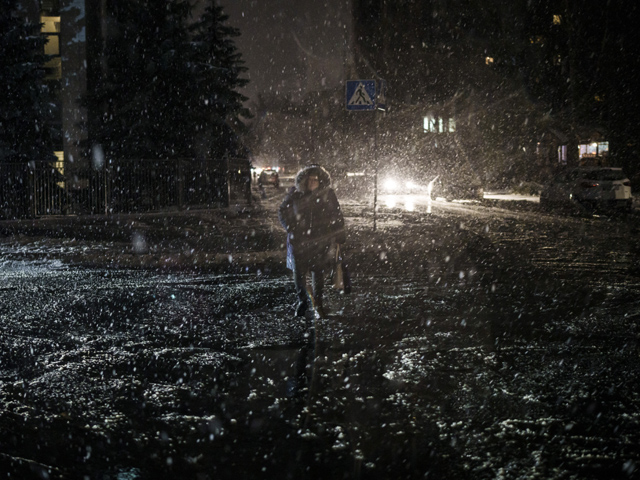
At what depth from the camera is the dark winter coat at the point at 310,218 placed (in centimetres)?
730

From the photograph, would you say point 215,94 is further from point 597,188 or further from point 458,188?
point 597,188

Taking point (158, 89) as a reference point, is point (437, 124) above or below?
above

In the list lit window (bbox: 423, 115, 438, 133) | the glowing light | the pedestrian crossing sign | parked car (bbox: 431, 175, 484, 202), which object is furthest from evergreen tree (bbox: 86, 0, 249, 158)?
lit window (bbox: 423, 115, 438, 133)

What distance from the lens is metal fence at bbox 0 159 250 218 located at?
21.7 meters

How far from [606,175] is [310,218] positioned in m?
Answer: 19.5

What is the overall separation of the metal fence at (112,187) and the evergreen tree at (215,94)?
A: 2.75 meters

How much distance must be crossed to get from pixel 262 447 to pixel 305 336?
277 centimetres

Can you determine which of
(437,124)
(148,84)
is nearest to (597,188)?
(148,84)

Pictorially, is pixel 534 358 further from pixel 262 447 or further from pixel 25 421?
pixel 25 421

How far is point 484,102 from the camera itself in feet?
157

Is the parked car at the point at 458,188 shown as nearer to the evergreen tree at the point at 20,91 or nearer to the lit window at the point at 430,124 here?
the evergreen tree at the point at 20,91

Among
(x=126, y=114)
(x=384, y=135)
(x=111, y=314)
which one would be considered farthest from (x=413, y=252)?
(x=384, y=135)

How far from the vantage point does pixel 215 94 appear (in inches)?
1128

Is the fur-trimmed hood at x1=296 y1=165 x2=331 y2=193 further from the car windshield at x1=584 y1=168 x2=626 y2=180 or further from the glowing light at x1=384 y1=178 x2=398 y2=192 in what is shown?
the glowing light at x1=384 y1=178 x2=398 y2=192
